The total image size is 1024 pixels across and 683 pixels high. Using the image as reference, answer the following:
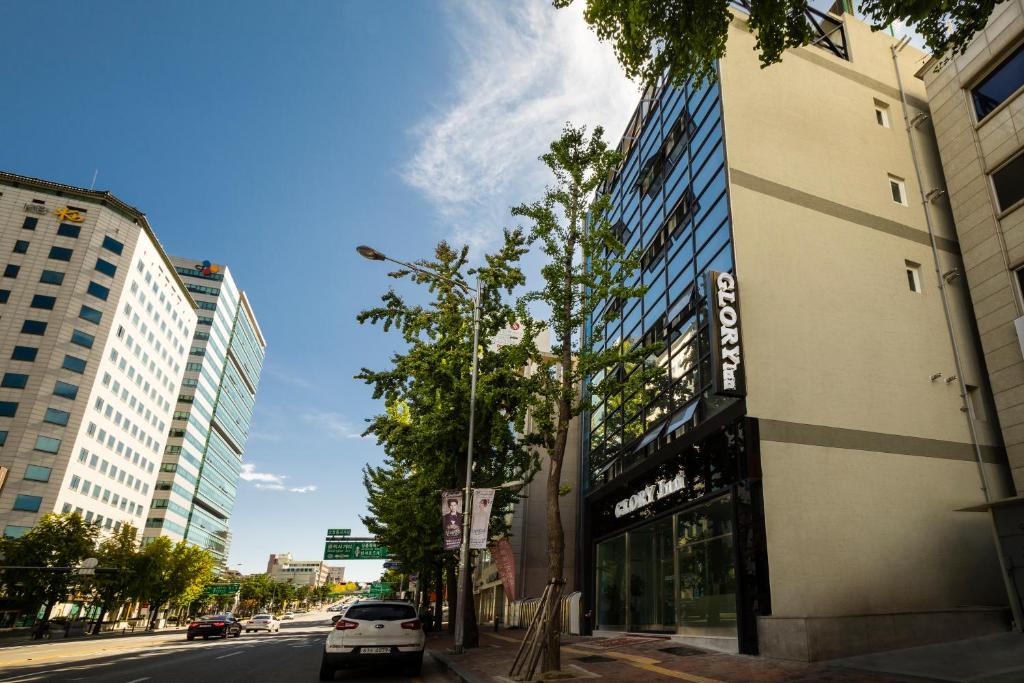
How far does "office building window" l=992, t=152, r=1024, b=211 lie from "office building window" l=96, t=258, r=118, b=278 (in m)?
82.4

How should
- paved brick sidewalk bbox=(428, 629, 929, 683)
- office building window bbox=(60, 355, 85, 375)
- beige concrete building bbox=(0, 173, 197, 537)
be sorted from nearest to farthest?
paved brick sidewalk bbox=(428, 629, 929, 683) → beige concrete building bbox=(0, 173, 197, 537) → office building window bbox=(60, 355, 85, 375)

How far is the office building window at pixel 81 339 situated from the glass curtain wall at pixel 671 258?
65.6 meters

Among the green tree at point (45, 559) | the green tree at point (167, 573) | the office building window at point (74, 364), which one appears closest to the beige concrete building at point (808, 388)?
the green tree at point (45, 559)

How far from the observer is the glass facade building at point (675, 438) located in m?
13.2

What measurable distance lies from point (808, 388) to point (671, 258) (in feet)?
23.7

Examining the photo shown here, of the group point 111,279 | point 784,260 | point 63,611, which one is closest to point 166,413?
point 111,279

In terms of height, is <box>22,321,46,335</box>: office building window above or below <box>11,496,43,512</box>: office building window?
above

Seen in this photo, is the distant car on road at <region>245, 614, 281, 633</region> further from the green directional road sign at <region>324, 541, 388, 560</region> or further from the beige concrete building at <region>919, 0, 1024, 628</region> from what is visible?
the beige concrete building at <region>919, 0, 1024, 628</region>

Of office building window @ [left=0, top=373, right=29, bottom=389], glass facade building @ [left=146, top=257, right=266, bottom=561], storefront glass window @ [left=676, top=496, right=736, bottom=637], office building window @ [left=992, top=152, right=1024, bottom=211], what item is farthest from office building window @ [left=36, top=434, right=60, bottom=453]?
office building window @ [left=992, top=152, right=1024, bottom=211]

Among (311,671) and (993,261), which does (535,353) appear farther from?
(993,261)

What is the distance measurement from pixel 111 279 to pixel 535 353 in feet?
248

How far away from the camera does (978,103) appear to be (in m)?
17.3

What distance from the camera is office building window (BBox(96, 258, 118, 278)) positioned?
67875 millimetres

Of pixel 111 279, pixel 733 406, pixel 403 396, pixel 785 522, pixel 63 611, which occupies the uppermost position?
pixel 111 279
